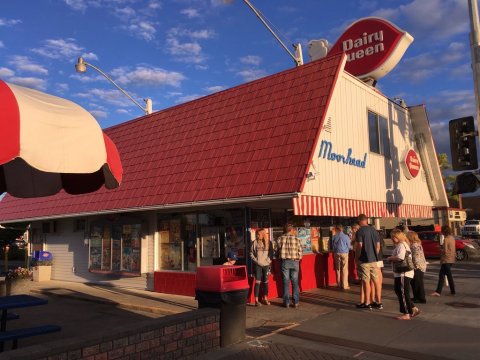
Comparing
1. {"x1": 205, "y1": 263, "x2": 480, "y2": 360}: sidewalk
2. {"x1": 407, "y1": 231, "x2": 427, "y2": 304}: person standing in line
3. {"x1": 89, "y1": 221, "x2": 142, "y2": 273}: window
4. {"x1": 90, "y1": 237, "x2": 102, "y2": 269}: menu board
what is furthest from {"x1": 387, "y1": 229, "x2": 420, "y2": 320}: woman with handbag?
{"x1": 90, "y1": 237, "x2": 102, "y2": 269}: menu board

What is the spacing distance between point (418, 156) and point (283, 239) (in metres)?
8.22

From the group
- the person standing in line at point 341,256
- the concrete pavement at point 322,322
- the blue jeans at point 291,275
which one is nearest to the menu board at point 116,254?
the concrete pavement at point 322,322

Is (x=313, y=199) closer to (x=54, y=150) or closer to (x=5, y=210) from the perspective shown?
(x=54, y=150)

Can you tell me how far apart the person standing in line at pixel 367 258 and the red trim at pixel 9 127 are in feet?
23.3

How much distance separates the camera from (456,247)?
854 inches

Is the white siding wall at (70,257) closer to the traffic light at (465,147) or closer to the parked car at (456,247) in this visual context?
the traffic light at (465,147)

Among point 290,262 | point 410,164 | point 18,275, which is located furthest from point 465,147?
point 18,275

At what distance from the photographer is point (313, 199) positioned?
9.55 m

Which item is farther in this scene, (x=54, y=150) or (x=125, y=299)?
(x=125, y=299)

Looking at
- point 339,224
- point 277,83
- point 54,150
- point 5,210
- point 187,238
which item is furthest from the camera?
point 5,210

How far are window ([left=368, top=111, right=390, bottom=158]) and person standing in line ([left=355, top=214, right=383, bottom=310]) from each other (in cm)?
442

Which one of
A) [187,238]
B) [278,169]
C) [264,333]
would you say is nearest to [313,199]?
[278,169]

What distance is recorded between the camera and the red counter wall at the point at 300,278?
1114cm

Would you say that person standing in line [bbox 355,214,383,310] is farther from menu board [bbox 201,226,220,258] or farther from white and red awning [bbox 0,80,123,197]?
white and red awning [bbox 0,80,123,197]
